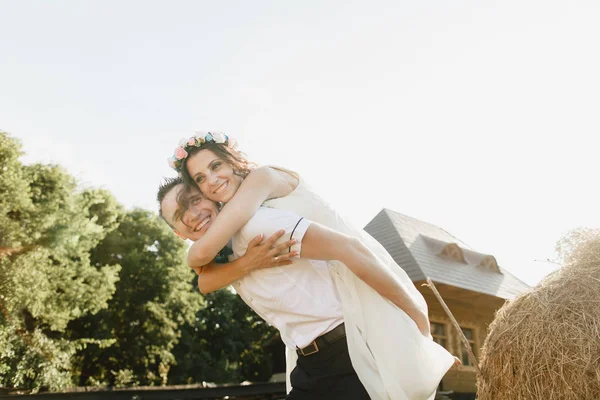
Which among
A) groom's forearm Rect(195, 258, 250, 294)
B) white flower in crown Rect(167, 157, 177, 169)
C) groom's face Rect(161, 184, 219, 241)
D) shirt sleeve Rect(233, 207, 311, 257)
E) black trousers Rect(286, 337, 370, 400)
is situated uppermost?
white flower in crown Rect(167, 157, 177, 169)

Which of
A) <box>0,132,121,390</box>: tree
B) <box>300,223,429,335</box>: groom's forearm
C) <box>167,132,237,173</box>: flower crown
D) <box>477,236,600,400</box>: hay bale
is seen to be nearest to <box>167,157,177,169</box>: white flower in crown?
<box>167,132,237,173</box>: flower crown

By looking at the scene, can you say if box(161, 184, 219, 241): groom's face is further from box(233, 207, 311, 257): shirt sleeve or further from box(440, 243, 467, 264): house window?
box(440, 243, 467, 264): house window

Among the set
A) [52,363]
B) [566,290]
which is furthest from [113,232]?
[566,290]

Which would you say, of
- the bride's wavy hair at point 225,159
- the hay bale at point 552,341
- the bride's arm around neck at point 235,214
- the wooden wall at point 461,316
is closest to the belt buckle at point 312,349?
the bride's arm around neck at point 235,214

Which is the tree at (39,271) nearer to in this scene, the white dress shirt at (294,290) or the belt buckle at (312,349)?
the white dress shirt at (294,290)

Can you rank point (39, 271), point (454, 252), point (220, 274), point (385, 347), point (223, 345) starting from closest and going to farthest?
point (385, 347) → point (220, 274) → point (39, 271) → point (454, 252) → point (223, 345)

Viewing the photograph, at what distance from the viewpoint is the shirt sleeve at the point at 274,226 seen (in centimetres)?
205

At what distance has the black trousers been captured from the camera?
6.67 feet

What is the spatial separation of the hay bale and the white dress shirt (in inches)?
156

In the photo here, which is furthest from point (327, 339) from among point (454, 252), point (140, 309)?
point (140, 309)

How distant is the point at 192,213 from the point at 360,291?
0.83 m

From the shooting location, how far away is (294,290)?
213 centimetres

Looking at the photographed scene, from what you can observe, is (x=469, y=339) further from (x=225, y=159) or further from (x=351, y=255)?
(x=351, y=255)

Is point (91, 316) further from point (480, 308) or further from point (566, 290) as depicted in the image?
point (566, 290)
